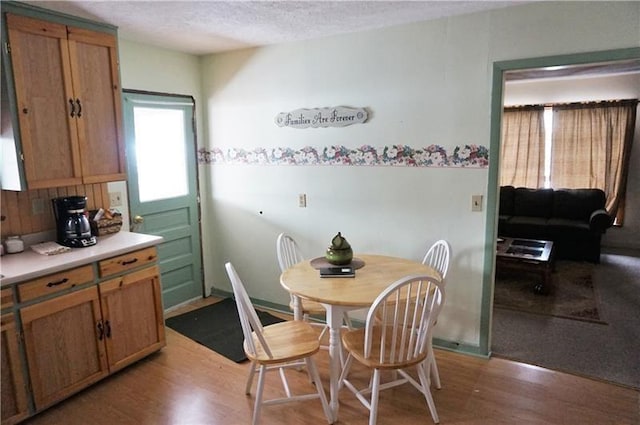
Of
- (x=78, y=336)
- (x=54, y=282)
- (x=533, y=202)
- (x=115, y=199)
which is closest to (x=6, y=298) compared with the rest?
(x=54, y=282)

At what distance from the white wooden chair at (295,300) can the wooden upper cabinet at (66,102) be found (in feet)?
4.18

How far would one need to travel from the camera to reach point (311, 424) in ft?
7.45

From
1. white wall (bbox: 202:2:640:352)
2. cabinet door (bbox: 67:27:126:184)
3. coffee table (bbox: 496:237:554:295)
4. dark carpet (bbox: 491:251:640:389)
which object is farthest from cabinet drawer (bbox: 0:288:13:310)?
coffee table (bbox: 496:237:554:295)

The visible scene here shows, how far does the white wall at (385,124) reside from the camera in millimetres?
2592

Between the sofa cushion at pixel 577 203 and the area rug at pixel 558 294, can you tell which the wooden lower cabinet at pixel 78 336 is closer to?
the area rug at pixel 558 294

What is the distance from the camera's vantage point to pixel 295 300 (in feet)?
8.70

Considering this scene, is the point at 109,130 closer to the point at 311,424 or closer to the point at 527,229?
the point at 311,424

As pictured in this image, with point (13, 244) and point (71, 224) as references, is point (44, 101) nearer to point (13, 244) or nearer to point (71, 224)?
point (71, 224)

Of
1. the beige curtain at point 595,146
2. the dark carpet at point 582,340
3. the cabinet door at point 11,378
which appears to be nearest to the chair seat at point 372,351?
the dark carpet at point 582,340

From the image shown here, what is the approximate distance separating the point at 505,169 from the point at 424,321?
4836 millimetres

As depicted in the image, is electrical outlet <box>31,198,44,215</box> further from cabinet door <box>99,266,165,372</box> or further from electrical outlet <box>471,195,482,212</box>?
electrical outlet <box>471,195,482,212</box>

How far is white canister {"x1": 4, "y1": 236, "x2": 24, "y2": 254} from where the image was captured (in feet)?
8.30

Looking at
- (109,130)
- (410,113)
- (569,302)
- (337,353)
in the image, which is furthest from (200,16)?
(569,302)

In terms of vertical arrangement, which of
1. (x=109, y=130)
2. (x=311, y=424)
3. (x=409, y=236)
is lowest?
(x=311, y=424)
